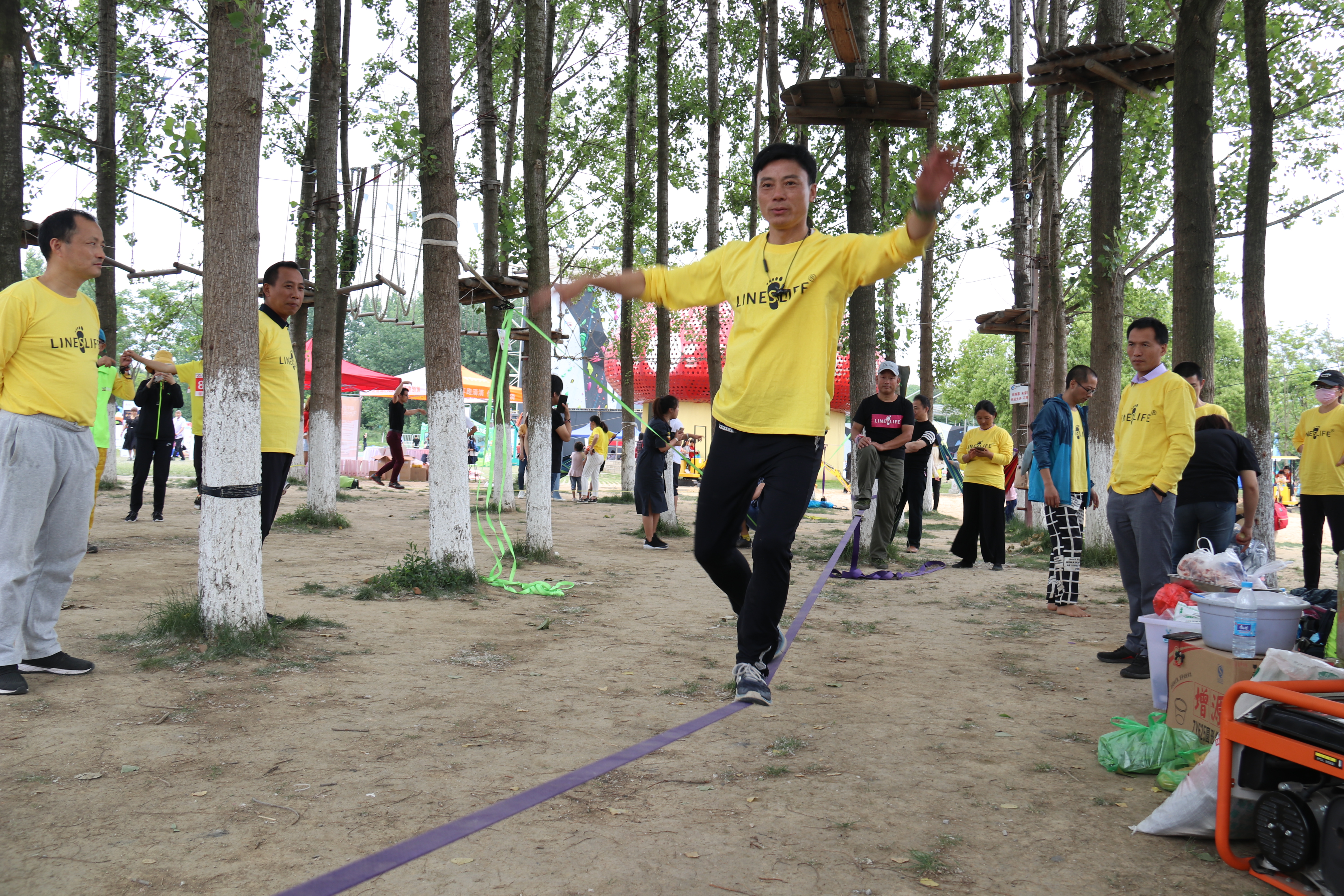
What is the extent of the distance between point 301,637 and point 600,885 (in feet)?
11.8

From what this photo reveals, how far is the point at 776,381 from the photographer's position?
12.5 feet

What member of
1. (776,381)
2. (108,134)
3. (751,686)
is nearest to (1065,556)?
(751,686)

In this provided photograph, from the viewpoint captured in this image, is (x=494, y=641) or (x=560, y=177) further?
(x=560, y=177)

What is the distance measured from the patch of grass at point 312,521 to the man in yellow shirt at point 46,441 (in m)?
7.54

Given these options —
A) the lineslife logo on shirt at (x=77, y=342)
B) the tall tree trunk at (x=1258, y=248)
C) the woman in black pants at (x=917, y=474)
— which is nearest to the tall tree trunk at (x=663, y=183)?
the woman in black pants at (x=917, y=474)

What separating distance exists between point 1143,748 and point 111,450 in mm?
14286

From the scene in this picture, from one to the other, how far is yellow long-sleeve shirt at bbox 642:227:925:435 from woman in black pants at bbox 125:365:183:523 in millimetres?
9490

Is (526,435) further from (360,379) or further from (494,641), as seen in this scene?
(360,379)

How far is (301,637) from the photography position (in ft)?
18.3

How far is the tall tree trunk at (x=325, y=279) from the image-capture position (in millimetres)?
12523

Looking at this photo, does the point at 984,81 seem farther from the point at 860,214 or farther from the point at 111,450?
the point at 111,450

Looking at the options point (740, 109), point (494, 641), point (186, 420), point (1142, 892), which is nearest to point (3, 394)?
point (494, 641)

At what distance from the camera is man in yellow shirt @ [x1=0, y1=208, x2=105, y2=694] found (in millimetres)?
4328

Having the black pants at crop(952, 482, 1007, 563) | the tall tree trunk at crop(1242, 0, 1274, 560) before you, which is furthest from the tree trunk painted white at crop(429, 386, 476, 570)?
the tall tree trunk at crop(1242, 0, 1274, 560)
